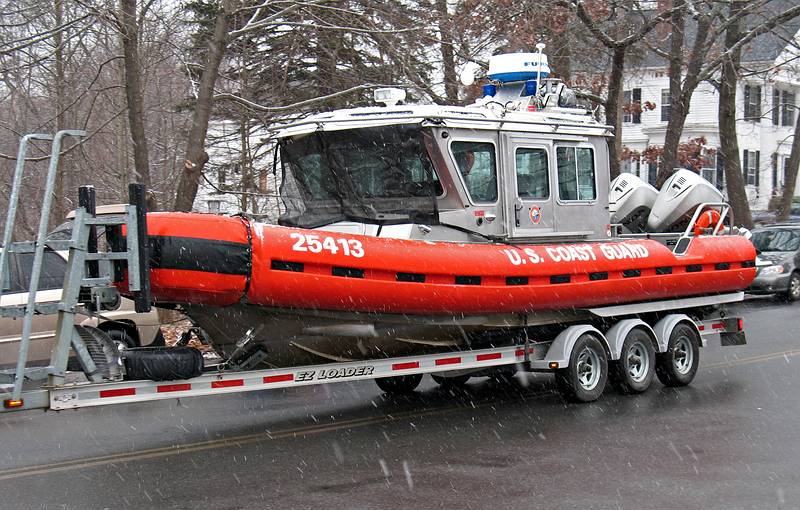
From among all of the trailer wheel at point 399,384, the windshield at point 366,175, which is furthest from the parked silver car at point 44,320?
the trailer wheel at point 399,384

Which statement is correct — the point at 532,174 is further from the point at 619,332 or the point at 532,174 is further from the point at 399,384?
the point at 399,384

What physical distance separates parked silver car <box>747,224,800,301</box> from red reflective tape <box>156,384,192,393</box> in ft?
57.1

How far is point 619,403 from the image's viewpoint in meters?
11.1

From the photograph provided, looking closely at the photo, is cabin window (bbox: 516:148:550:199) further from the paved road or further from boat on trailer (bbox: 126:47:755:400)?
the paved road

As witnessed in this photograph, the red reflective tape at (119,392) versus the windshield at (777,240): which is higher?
the red reflective tape at (119,392)

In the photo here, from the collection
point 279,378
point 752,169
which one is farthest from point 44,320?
point 752,169

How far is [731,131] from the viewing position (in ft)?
88.0

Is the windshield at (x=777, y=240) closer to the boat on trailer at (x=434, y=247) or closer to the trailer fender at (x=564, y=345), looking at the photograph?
the boat on trailer at (x=434, y=247)

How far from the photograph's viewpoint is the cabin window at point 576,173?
1124cm

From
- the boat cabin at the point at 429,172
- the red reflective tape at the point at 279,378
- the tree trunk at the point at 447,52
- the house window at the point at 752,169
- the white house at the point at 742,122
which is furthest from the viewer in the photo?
the house window at the point at 752,169

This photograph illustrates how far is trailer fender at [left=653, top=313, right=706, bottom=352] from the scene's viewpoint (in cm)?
1185

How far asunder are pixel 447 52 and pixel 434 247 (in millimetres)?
10057

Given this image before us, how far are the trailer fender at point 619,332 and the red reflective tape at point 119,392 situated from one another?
5724 millimetres

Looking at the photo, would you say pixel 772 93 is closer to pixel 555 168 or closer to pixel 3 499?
pixel 555 168
